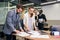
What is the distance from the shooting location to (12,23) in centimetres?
492

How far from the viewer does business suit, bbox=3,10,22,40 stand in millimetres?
4834

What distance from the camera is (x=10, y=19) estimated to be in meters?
4.86

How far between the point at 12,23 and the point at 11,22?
0.18 ft

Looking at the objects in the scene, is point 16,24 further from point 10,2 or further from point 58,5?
point 58,5

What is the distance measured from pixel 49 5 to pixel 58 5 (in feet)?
2.15

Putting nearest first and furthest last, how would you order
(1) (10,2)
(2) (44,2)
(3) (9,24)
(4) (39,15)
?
(3) (9,24) → (1) (10,2) → (4) (39,15) → (2) (44,2)

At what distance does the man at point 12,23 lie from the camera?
4.83m

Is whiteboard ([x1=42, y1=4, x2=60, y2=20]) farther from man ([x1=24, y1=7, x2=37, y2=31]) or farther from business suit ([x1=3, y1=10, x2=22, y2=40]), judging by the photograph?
business suit ([x1=3, y1=10, x2=22, y2=40])

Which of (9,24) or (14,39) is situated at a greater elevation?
(9,24)

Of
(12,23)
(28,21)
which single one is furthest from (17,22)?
(28,21)

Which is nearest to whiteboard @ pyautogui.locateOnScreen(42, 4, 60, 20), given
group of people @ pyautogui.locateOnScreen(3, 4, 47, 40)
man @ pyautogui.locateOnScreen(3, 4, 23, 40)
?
group of people @ pyautogui.locateOnScreen(3, 4, 47, 40)

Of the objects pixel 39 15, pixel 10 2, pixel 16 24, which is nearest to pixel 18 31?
pixel 16 24

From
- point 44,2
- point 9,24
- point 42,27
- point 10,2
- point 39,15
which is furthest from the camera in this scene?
point 44,2

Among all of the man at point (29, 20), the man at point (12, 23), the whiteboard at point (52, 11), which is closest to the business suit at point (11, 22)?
the man at point (12, 23)
